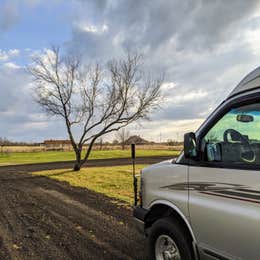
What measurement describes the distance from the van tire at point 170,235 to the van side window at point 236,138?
990 mm

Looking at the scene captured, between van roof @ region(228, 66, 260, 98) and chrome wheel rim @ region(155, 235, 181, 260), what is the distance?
194 centimetres

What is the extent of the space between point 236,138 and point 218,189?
58 cm

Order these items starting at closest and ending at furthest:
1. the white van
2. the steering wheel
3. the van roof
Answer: the white van < the steering wheel < the van roof

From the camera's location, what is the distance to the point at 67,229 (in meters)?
7.55

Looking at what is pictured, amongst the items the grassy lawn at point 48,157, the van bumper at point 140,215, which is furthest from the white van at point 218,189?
the grassy lawn at point 48,157

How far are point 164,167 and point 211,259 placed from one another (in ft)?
4.39

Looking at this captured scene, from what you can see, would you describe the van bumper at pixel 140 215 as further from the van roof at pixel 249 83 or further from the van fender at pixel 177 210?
the van roof at pixel 249 83

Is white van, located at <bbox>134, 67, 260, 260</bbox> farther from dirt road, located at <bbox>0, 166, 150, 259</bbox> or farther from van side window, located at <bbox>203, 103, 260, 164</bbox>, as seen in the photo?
dirt road, located at <bbox>0, 166, 150, 259</bbox>

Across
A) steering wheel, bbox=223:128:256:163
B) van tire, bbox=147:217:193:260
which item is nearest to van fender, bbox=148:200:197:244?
van tire, bbox=147:217:193:260

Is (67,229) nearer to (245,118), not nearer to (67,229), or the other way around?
(67,229)

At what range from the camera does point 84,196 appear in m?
12.5

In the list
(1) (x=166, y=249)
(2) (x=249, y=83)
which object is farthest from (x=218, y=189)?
(1) (x=166, y=249)

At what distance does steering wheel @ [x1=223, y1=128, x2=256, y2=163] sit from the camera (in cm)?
348

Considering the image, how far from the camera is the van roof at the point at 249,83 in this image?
143 inches
